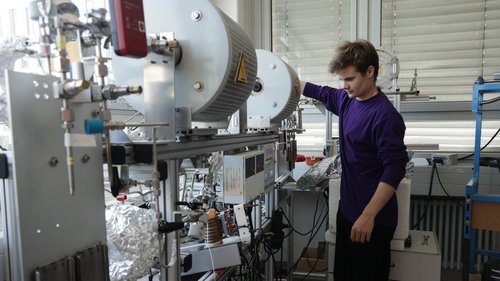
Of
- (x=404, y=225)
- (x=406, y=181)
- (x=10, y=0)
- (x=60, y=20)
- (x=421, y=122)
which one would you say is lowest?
(x=404, y=225)

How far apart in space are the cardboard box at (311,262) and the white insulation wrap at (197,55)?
2.28 metres

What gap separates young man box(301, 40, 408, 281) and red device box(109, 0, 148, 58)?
0.96 metres

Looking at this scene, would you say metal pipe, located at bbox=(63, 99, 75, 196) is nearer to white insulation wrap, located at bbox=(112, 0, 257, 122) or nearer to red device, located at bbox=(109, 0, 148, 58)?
red device, located at bbox=(109, 0, 148, 58)

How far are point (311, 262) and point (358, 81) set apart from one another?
1996 mm

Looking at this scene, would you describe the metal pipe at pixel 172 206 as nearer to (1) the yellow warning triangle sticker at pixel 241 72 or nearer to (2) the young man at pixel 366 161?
(1) the yellow warning triangle sticker at pixel 241 72

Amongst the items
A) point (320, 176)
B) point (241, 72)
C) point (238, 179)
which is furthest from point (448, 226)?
point (241, 72)

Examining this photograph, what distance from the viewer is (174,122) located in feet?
2.99

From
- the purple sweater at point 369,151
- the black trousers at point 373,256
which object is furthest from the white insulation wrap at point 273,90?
the black trousers at point 373,256

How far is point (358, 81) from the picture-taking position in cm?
142

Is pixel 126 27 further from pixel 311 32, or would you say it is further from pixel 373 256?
→ pixel 311 32

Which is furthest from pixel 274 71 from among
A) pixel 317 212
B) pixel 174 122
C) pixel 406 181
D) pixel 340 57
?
pixel 317 212

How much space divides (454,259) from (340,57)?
2131mm

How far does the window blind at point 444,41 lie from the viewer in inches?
107

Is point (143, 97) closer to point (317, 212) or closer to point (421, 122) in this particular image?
point (317, 212)
